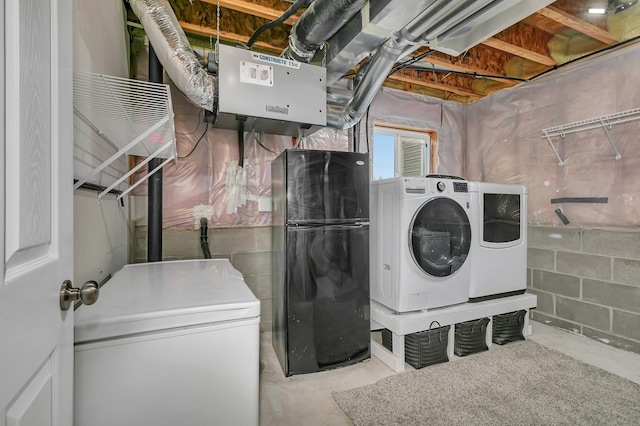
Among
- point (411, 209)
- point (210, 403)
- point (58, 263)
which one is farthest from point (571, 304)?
point (58, 263)

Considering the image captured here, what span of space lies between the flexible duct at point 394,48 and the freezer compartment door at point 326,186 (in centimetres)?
54

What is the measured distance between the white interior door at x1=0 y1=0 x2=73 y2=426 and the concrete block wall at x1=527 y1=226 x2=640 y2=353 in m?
3.50

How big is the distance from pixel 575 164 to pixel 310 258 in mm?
2598

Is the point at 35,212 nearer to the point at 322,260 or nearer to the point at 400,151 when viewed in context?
the point at 322,260

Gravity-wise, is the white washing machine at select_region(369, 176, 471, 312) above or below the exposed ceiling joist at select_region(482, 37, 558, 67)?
below

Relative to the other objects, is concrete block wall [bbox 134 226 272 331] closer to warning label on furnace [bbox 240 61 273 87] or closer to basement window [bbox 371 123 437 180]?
warning label on furnace [bbox 240 61 273 87]

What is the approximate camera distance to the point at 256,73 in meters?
1.97

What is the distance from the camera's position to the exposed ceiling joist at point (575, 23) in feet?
6.60

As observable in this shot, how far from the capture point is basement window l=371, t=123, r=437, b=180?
3.36m

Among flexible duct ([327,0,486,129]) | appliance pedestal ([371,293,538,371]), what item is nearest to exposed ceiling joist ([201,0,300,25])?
flexible duct ([327,0,486,129])

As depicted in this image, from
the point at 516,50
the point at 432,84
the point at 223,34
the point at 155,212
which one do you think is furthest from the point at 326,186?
the point at 516,50

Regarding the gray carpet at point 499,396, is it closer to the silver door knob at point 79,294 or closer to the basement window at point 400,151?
the silver door knob at point 79,294

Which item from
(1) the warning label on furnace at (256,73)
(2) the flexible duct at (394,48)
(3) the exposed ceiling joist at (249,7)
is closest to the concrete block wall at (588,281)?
(2) the flexible duct at (394,48)

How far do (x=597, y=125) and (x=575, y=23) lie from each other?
90cm
